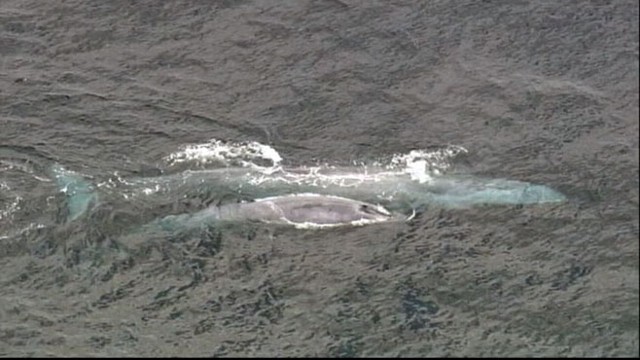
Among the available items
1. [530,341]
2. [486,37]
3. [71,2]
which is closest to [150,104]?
[71,2]

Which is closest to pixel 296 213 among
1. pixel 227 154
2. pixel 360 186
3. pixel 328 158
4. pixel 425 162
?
pixel 360 186

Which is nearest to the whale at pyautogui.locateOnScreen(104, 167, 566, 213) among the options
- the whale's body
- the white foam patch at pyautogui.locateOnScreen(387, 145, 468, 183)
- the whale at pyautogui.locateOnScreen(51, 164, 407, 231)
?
the whale's body

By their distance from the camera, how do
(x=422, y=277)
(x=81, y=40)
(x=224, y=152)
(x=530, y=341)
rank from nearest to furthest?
(x=530, y=341), (x=422, y=277), (x=224, y=152), (x=81, y=40)

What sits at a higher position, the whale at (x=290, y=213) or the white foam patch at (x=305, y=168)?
the white foam patch at (x=305, y=168)

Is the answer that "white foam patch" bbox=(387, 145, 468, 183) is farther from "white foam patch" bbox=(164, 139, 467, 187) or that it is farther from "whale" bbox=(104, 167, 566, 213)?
"whale" bbox=(104, 167, 566, 213)

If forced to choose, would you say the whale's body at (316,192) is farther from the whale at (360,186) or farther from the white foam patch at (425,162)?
the white foam patch at (425,162)

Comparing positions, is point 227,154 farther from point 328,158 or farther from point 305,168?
point 328,158

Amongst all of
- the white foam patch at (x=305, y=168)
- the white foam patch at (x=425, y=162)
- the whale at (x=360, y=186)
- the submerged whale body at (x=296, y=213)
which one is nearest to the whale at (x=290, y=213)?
the submerged whale body at (x=296, y=213)

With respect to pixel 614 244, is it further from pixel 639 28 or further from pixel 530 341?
pixel 639 28
